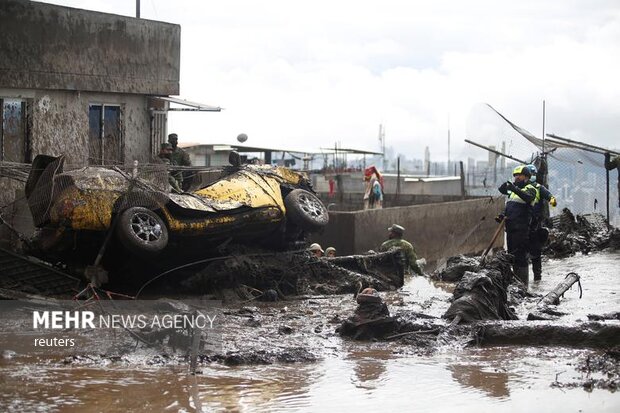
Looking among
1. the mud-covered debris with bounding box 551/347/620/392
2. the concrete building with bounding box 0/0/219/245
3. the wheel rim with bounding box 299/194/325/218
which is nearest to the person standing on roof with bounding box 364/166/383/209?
the concrete building with bounding box 0/0/219/245

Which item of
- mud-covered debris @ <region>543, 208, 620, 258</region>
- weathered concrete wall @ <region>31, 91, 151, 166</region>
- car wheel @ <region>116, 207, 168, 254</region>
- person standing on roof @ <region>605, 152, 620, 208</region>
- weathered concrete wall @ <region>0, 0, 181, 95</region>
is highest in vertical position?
weathered concrete wall @ <region>0, 0, 181, 95</region>

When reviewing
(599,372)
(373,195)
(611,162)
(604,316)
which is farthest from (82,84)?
(599,372)

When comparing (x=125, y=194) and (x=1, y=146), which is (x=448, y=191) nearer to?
(x=1, y=146)

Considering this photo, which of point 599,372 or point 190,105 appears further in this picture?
point 190,105

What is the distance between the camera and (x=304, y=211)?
46.7 feet

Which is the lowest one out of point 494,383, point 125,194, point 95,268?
point 494,383

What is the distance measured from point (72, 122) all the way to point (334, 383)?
10.0 metres

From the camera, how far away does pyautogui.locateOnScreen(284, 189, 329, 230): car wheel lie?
46.5ft

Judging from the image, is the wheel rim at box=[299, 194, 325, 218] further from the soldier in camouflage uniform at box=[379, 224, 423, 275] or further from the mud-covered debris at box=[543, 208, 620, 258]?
the mud-covered debris at box=[543, 208, 620, 258]

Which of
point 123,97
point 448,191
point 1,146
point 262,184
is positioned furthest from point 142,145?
point 448,191

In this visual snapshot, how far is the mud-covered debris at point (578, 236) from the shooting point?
64.1ft

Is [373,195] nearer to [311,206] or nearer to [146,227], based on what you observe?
[311,206]

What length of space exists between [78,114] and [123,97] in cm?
138

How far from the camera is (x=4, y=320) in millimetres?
11008
